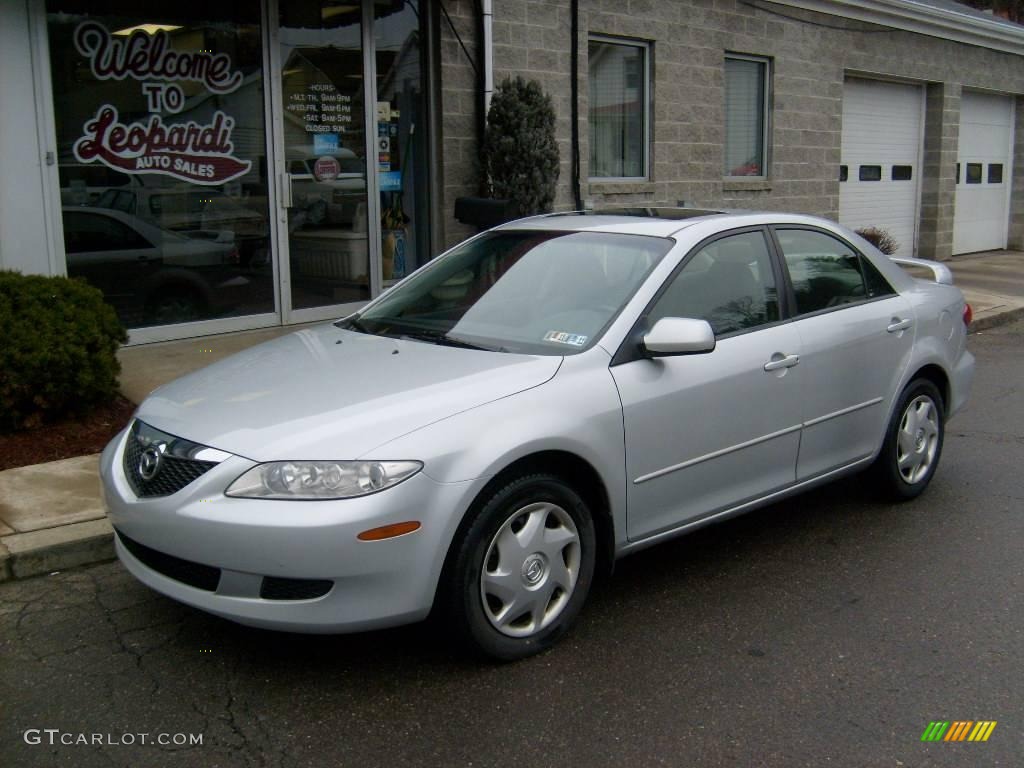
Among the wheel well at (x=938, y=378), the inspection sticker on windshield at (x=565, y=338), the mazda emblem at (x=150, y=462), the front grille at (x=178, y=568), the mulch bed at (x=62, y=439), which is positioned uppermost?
the inspection sticker on windshield at (x=565, y=338)

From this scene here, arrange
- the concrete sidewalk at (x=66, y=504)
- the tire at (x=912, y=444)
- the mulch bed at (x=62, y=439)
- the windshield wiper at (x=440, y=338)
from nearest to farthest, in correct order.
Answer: the windshield wiper at (x=440, y=338) < the concrete sidewalk at (x=66, y=504) < the tire at (x=912, y=444) < the mulch bed at (x=62, y=439)

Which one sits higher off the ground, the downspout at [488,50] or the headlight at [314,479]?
the downspout at [488,50]

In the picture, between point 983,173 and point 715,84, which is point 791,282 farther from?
point 983,173

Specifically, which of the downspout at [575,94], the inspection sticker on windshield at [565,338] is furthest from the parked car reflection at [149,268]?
the inspection sticker on windshield at [565,338]

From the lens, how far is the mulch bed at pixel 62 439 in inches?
244

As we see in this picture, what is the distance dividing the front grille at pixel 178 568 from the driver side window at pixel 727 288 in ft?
6.47

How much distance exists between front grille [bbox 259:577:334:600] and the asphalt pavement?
A: 0.41 m

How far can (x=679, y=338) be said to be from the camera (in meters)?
4.14

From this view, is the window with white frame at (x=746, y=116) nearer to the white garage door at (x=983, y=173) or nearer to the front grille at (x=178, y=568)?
the white garage door at (x=983, y=173)

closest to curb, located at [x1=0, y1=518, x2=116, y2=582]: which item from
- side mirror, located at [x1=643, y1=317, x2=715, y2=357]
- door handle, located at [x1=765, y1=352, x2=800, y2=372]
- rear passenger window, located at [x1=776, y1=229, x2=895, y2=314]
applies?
side mirror, located at [x1=643, y1=317, x2=715, y2=357]

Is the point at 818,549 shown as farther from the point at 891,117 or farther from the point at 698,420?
the point at 891,117

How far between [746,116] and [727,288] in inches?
396

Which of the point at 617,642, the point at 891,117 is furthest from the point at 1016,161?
the point at 617,642

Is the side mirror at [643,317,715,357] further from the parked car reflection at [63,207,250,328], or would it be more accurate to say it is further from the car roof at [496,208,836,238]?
the parked car reflection at [63,207,250,328]
